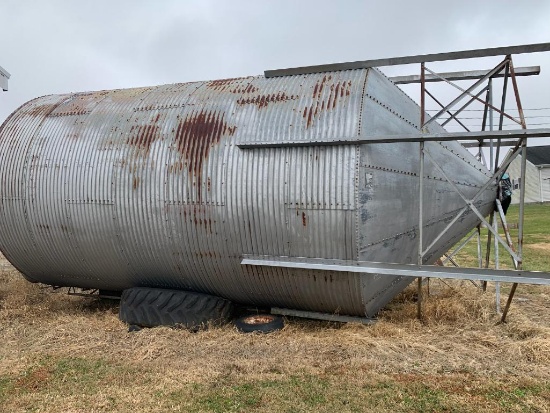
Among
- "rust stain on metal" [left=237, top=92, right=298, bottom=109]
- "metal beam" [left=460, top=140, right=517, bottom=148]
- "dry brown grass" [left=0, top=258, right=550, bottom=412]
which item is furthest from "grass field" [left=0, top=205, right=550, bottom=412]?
"rust stain on metal" [left=237, top=92, right=298, bottom=109]

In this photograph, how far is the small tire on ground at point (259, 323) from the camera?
8.34m

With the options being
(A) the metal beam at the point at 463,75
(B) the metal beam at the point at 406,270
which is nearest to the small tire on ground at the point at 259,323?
(B) the metal beam at the point at 406,270

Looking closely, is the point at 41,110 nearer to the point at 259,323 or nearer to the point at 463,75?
the point at 259,323

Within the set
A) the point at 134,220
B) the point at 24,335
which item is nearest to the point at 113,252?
the point at 134,220

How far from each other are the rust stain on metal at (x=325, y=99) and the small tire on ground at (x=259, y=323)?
363 cm

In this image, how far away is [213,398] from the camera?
5.88 metres

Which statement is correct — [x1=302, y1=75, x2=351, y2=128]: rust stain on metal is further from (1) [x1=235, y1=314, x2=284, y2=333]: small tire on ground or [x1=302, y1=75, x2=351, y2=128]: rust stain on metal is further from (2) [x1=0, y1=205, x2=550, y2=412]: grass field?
(2) [x1=0, y1=205, x2=550, y2=412]: grass field

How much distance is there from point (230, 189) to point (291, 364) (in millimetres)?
3092

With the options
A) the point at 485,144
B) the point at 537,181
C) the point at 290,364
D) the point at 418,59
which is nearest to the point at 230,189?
the point at 290,364

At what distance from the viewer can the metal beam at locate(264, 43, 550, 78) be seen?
7344 millimetres

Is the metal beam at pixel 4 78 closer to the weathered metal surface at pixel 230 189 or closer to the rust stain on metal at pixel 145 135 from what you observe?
the weathered metal surface at pixel 230 189

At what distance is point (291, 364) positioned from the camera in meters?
6.87

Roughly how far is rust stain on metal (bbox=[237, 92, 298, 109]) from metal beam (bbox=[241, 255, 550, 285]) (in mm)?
2827

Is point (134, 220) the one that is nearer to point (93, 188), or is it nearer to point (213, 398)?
point (93, 188)
